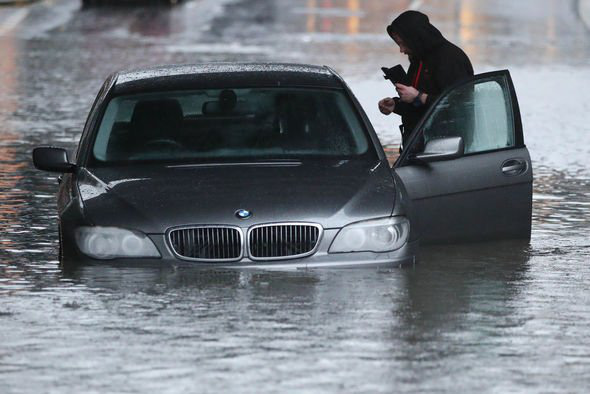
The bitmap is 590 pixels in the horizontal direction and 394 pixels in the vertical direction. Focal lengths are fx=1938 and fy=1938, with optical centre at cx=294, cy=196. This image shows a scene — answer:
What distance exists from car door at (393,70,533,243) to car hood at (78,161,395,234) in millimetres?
581

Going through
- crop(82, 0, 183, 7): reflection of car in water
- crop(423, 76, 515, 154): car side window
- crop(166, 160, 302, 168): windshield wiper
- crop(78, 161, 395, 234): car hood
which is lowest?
crop(78, 161, 395, 234): car hood

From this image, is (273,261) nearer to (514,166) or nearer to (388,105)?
(514,166)

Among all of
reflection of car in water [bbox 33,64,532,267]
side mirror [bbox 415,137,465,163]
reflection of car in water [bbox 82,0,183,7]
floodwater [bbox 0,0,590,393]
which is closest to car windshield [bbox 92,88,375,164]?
reflection of car in water [bbox 33,64,532,267]

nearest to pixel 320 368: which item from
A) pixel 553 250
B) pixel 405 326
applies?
pixel 405 326

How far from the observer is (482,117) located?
10.9 meters

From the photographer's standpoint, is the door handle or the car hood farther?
the door handle

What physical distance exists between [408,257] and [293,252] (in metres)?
0.64

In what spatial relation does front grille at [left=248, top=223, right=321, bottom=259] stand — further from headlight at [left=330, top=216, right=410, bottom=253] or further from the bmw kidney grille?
headlight at [left=330, top=216, right=410, bottom=253]

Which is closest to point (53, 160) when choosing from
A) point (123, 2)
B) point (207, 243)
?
point (207, 243)

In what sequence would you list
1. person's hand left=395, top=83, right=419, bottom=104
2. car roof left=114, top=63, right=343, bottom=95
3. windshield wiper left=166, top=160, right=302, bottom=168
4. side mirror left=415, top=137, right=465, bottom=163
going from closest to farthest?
windshield wiper left=166, top=160, right=302, bottom=168, side mirror left=415, top=137, right=465, bottom=163, car roof left=114, top=63, right=343, bottom=95, person's hand left=395, top=83, right=419, bottom=104

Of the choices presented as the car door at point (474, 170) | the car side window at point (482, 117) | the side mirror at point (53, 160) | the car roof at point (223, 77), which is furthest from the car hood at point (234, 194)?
the car side window at point (482, 117)

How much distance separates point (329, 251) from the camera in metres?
9.20

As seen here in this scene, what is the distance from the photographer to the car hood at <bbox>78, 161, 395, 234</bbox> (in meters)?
9.20

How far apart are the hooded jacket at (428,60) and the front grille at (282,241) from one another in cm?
243
